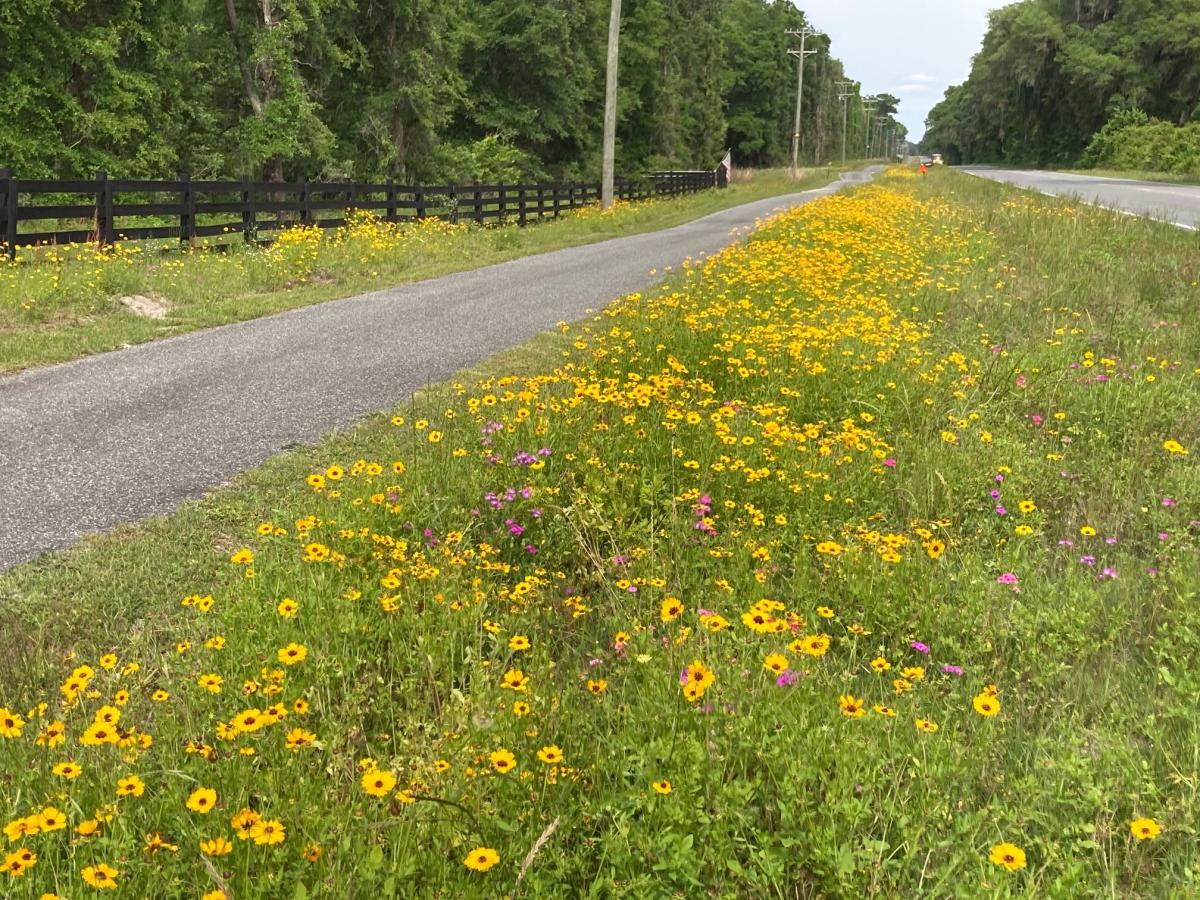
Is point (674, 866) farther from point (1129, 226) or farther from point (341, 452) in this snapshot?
point (1129, 226)

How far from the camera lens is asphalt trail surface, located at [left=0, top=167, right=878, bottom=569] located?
14.4 feet

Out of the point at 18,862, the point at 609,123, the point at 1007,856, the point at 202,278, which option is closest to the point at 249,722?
the point at 18,862

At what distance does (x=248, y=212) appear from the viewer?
15180mm

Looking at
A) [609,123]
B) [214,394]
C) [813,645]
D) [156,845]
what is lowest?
[156,845]

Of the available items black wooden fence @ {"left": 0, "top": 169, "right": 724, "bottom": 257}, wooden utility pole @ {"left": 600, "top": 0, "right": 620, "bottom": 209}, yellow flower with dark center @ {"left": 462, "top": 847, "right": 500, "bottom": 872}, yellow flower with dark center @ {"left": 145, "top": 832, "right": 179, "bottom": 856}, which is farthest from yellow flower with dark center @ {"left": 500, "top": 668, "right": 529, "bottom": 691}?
wooden utility pole @ {"left": 600, "top": 0, "right": 620, "bottom": 209}

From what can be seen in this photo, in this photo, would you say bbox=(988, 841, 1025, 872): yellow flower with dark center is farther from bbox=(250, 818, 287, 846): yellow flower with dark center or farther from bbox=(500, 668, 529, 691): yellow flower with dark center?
bbox=(250, 818, 287, 846): yellow flower with dark center

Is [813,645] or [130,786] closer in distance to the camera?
[130,786]

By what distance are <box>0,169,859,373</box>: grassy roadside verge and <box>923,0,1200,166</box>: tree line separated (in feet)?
190

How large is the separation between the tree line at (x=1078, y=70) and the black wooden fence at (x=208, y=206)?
52.3m

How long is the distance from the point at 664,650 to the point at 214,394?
17.0ft

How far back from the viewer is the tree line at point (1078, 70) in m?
57.3

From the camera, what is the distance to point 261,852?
1.77 m

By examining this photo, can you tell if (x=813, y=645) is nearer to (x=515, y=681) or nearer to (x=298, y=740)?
(x=515, y=681)

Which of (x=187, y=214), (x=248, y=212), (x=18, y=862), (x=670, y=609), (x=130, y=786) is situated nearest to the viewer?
(x=18, y=862)
